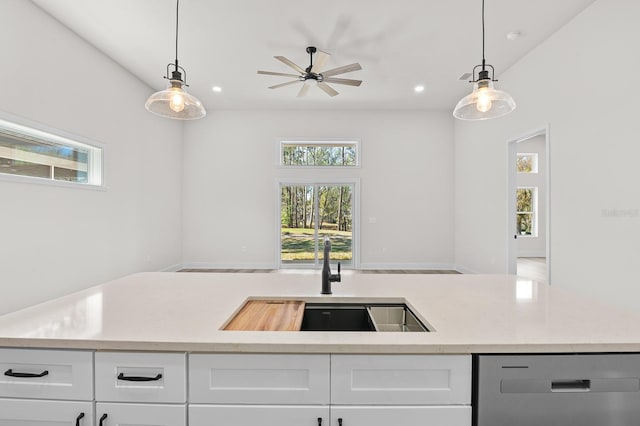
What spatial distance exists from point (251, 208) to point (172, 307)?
5200mm

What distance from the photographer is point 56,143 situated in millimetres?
3600

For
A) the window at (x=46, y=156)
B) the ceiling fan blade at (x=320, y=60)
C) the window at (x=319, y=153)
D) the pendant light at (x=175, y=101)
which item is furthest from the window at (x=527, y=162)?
the window at (x=46, y=156)

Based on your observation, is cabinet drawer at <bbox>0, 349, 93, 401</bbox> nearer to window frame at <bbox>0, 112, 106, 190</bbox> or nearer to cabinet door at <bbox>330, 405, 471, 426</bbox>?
cabinet door at <bbox>330, 405, 471, 426</bbox>

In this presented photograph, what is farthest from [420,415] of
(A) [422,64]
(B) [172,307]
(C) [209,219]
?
(C) [209,219]

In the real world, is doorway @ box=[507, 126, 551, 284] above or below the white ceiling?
below

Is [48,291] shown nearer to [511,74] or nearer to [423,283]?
[423,283]

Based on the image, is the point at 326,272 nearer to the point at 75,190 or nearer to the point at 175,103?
the point at 175,103

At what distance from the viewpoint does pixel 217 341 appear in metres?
0.91

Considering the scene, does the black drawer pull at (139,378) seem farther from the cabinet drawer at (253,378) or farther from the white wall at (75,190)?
the white wall at (75,190)

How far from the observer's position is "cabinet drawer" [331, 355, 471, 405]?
0.91 meters

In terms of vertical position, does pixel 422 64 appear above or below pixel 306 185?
above

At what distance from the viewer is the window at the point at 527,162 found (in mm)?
8383

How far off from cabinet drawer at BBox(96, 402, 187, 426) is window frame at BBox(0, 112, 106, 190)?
126 inches

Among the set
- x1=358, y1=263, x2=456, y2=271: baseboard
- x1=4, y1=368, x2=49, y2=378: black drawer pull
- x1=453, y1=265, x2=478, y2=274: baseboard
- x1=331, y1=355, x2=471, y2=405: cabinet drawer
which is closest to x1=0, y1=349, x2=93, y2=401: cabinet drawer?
x1=4, y1=368, x2=49, y2=378: black drawer pull
